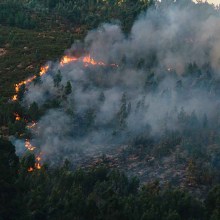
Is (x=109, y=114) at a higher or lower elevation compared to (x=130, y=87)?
lower

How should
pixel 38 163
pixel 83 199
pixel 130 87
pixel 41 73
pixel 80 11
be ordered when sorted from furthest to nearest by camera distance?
pixel 80 11 < pixel 41 73 < pixel 130 87 < pixel 38 163 < pixel 83 199

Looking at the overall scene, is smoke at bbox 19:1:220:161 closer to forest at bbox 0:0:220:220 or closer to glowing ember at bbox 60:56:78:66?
forest at bbox 0:0:220:220

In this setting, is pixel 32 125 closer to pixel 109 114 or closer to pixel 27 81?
pixel 109 114

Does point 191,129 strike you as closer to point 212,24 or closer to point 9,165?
point 9,165

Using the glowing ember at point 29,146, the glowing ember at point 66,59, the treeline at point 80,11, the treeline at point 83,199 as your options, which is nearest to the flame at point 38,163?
the glowing ember at point 29,146

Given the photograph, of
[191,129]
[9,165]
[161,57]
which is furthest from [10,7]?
[9,165]

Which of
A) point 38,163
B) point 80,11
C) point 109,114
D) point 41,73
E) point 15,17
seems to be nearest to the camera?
point 38,163

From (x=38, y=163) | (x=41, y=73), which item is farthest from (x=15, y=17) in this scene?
(x=38, y=163)
